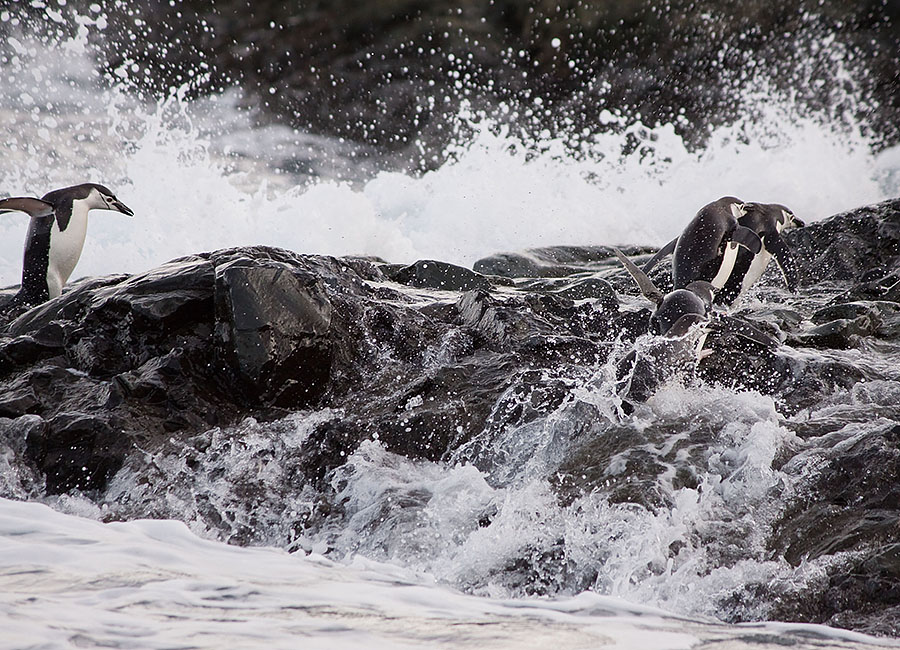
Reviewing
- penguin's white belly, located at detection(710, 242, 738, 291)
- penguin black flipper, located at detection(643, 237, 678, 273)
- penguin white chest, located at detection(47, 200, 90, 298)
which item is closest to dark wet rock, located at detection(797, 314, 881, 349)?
penguin's white belly, located at detection(710, 242, 738, 291)

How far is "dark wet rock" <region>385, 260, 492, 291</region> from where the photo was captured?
6.24m

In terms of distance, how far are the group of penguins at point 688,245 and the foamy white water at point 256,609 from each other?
2.98 m

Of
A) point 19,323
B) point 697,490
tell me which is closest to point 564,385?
point 697,490

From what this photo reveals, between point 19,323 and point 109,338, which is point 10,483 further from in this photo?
point 19,323

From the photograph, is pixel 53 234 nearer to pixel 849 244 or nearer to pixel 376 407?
pixel 376 407

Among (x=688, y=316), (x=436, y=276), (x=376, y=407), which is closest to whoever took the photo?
(x=376, y=407)

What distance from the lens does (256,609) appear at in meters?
1.48

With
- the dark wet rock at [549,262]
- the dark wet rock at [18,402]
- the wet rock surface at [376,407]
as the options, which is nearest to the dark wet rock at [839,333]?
the wet rock surface at [376,407]

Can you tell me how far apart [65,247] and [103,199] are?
0.88m

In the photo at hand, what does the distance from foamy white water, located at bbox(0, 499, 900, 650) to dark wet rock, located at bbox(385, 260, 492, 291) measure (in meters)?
4.30

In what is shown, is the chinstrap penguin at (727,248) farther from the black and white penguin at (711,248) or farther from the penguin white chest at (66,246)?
the penguin white chest at (66,246)

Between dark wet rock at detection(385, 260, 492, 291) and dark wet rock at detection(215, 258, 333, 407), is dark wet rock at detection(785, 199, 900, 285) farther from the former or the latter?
dark wet rock at detection(215, 258, 333, 407)

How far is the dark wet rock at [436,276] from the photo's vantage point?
6.24 meters

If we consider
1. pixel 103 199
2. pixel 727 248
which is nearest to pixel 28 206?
pixel 103 199
